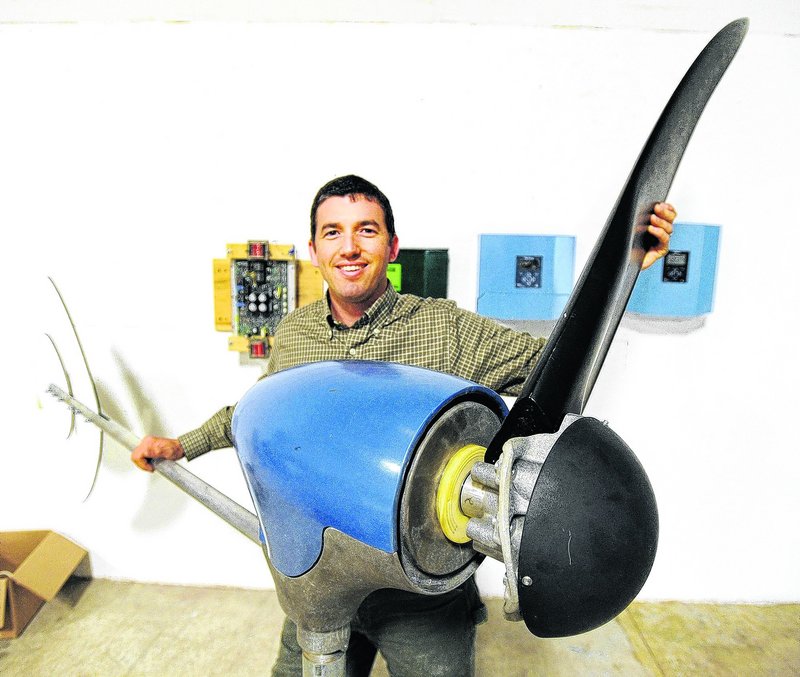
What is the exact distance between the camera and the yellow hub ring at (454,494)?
60cm

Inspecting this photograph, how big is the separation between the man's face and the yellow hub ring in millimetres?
568

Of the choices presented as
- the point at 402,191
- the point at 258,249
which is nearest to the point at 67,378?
the point at 258,249

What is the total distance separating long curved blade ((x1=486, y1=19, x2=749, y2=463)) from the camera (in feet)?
1.99

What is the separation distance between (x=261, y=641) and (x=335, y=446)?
1.54 m

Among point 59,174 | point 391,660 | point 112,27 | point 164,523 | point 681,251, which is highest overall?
point 112,27

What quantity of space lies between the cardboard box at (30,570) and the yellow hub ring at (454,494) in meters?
1.87

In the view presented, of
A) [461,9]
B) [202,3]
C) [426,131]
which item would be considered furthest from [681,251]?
[202,3]

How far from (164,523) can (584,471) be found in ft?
6.49

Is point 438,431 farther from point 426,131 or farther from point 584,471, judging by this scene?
point 426,131

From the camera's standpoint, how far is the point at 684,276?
1752 mm

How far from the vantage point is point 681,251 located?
174 cm

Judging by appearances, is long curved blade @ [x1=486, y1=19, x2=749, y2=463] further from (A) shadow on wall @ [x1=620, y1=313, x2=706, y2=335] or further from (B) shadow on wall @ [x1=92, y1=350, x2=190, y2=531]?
(B) shadow on wall @ [x1=92, y1=350, x2=190, y2=531]

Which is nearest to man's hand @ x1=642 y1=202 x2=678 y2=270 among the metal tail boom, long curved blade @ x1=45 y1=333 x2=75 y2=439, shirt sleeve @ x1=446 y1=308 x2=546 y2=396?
shirt sleeve @ x1=446 y1=308 x2=546 y2=396

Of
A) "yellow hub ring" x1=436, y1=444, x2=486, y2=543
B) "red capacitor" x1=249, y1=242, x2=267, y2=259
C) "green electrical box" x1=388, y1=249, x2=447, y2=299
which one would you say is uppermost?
"red capacitor" x1=249, y1=242, x2=267, y2=259
